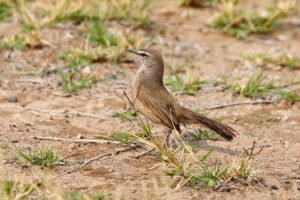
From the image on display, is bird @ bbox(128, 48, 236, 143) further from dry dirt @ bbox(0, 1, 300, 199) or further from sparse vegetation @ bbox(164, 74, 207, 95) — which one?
sparse vegetation @ bbox(164, 74, 207, 95)

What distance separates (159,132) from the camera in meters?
6.37

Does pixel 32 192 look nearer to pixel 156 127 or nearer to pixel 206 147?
pixel 206 147

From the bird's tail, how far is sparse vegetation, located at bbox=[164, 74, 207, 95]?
170 cm

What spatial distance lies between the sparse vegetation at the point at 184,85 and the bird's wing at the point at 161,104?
147 cm

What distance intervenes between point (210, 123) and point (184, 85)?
7.02 feet

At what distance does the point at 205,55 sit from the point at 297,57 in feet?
5.81

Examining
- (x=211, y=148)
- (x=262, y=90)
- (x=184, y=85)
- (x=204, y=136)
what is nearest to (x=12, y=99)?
(x=184, y=85)

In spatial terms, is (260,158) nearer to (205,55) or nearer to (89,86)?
(89,86)

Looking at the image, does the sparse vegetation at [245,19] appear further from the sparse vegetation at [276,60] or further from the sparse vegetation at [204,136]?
the sparse vegetation at [204,136]

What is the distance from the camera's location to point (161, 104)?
19.1ft

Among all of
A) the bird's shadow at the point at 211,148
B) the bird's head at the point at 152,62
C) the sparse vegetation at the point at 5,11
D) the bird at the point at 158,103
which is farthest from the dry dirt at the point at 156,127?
the bird's head at the point at 152,62

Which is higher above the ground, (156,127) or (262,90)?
(262,90)

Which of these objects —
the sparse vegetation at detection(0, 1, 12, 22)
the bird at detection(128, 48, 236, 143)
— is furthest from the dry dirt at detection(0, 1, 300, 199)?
the bird at detection(128, 48, 236, 143)

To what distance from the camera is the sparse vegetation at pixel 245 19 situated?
9.58m
